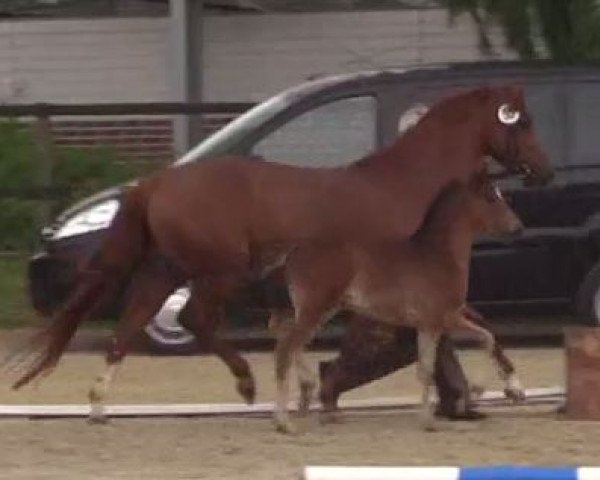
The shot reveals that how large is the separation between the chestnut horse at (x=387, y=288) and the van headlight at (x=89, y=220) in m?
3.70

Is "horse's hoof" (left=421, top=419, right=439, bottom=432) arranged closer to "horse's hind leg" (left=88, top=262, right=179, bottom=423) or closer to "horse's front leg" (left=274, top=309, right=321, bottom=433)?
"horse's front leg" (left=274, top=309, right=321, bottom=433)

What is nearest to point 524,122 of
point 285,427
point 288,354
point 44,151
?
point 288,354

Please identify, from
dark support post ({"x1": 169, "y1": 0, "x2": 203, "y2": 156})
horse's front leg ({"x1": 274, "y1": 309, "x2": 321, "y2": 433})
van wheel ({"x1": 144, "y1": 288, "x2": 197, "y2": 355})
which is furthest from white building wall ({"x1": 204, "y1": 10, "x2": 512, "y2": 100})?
horse's front leg ({"x1": 274, "y1": 309, "x2": 321, "y2": 433})

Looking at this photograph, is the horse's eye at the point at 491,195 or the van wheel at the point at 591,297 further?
the van wheel at the point at 591,297

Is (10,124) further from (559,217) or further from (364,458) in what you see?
(364,458)

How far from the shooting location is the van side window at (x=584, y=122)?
1458 centimetres

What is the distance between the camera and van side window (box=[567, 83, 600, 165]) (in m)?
14.6

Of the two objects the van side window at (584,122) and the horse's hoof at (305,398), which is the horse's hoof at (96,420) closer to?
the horse's hoof at (305,398)

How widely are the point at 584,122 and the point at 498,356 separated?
3.70 m

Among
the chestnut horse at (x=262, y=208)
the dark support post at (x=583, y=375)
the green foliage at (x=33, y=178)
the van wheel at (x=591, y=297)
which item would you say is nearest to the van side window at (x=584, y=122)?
the van wheel at (x=591, y=297)

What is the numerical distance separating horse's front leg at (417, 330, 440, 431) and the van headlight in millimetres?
4060

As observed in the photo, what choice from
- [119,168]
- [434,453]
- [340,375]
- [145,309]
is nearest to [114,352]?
[145,309]

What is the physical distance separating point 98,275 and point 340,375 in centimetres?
138

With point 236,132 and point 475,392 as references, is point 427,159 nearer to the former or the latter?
point 475,392
